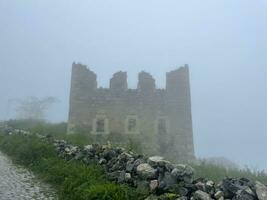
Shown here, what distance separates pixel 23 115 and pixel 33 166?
4803 centimetres

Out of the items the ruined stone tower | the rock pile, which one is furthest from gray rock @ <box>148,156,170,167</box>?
the ruined stone tower

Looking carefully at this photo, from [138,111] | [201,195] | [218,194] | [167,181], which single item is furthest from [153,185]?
[138,111]

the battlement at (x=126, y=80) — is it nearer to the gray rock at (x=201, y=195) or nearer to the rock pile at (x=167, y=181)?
the rock pile at (x=167, y=181)

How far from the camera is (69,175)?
11016mm

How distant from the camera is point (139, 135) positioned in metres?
31.7

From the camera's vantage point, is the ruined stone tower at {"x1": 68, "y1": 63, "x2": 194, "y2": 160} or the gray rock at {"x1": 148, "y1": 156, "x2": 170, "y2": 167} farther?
the ruined stone tower at {"x1": 68, "y1": 63, "x2": 194, "y2": 160}

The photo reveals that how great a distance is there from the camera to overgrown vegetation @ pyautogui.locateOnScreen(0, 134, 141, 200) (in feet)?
28.0

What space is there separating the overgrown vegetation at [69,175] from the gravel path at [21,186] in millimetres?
333

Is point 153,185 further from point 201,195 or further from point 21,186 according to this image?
point 21,186

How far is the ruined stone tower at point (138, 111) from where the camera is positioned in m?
31.5

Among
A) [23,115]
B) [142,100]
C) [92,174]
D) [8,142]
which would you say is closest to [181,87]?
[142,100]

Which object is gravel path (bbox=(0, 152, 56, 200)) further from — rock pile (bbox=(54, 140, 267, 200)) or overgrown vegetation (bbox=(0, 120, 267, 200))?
rock pile (bbox=(54, 140, 267, 200))

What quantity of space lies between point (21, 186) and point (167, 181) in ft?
16.0

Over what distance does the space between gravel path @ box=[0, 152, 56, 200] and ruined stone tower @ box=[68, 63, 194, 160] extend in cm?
1783
